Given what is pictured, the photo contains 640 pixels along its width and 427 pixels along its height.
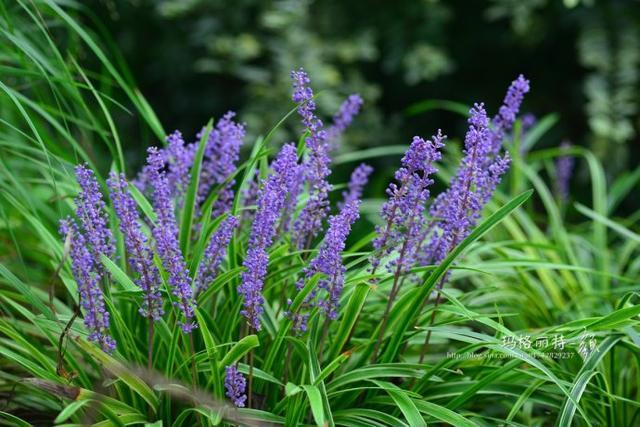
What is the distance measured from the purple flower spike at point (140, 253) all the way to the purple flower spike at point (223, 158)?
467 mm

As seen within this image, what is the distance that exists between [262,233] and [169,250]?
23 centimetres

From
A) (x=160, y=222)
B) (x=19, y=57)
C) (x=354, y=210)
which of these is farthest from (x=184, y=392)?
(x=19, y=57)

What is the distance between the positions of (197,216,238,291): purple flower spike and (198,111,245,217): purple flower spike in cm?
26

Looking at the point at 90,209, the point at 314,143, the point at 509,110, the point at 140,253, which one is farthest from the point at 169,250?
the point at 509,110

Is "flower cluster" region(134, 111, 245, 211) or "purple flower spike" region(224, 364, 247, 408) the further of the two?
"flower cluster" region(134, 111, 245, 211)

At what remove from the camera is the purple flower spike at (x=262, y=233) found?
76.2 inches

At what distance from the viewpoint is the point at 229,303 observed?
2.39 metres

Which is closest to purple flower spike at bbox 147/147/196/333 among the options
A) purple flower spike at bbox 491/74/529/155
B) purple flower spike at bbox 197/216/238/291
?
purple flower spike at bbox 197/216/238/291

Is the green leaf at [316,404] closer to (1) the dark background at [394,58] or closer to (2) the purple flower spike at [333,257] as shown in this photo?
(2) the purple flower spike at [333,257]

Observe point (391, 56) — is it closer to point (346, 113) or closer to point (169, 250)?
point (346, 113)

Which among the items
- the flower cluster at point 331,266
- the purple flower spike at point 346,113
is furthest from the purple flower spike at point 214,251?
the purple flower spike at point 346,113

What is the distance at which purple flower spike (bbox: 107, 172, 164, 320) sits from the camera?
1964 mm

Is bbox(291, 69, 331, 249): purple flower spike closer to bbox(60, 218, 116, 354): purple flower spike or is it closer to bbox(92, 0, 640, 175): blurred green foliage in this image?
bbox(60, 218, 116, 354): purple flower spike

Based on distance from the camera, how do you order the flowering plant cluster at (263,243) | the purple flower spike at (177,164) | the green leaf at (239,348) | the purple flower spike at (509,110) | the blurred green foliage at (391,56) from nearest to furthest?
the green leaf at (239,348), the flowering plant cluster at (263,243), the purple flower spike at (509,110), the purple flower spike at (177,164), the blurred green foliage at (391,56)
